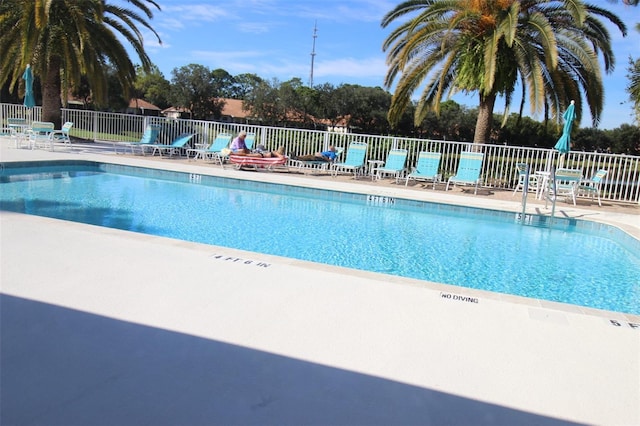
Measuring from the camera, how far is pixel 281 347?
122 inches

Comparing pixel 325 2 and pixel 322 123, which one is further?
pixel 322 123

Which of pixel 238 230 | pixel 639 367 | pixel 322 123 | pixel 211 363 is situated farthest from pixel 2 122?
pixel 322 123

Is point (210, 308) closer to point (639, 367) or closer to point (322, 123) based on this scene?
point (639, 367)

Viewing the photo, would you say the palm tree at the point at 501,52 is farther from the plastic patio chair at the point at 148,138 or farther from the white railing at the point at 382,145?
the plastic patio chair at the point at 148,138

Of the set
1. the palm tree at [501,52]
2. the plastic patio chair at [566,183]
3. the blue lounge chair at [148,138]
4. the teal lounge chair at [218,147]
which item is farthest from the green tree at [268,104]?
the plastic patio chair at [566,183]

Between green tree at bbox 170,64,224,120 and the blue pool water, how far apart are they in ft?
106

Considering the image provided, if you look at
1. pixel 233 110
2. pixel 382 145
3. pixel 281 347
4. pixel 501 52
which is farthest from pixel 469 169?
pixel 233 110

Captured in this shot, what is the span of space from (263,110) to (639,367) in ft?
140

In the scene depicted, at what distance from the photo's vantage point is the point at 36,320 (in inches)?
127

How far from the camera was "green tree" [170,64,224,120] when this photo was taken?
43125mm

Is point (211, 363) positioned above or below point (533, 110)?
below

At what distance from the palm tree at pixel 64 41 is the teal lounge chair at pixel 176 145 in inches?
136

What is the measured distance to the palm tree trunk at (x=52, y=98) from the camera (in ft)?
61.3

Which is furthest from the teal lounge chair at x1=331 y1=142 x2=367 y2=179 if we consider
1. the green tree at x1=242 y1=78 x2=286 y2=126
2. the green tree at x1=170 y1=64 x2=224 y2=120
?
the green tree at x1=170 y1=64 x2=224 y2=120
